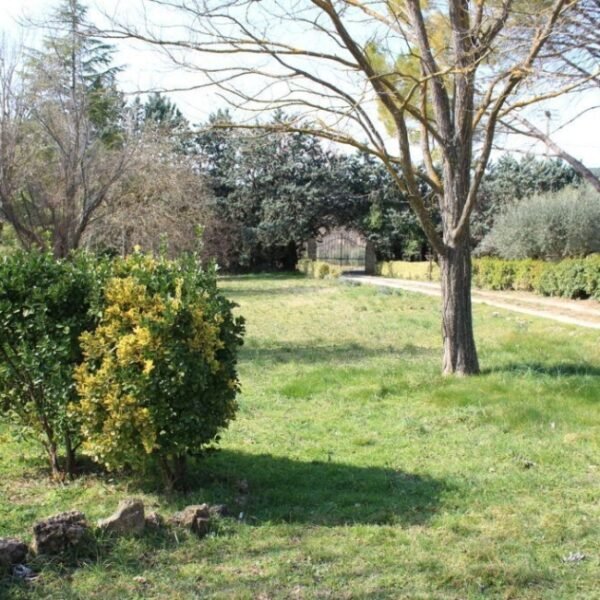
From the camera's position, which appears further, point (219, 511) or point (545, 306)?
point (545, 306)

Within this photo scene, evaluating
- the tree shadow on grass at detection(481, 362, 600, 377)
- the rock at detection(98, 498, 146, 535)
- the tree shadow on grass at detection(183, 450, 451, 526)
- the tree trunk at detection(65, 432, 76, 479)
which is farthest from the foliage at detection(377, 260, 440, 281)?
the rock at detection(98, 498, 146, 535)

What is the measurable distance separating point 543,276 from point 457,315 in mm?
15528

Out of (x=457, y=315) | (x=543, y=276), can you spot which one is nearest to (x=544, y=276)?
(x=543, y=276)

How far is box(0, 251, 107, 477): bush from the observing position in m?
4.59

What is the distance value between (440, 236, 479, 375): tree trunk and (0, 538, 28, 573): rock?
629 centimetres

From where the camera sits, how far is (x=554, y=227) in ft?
85.3

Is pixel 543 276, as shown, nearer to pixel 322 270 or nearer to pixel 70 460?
pixel 322 270

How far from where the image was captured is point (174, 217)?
26266 millimetres

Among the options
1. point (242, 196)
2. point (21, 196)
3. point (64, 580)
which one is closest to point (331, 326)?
point (21, 196)

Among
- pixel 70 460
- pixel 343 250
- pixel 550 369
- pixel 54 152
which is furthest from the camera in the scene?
pixel 343 250

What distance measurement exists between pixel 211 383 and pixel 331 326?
11081mm

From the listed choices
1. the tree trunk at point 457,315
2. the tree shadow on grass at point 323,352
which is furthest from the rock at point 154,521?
the tree shadow on grass at point 323,352

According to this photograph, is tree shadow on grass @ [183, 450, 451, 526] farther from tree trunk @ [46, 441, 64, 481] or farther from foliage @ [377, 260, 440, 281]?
foliage @ [377, 260, 440, 281]

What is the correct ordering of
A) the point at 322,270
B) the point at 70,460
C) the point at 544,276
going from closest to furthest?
1. the point at 70,460
2. the point at 544,276
3. the point at 322,270
